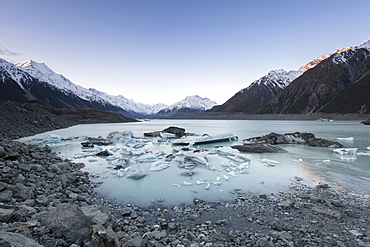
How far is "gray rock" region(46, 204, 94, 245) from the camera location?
3.03 meters

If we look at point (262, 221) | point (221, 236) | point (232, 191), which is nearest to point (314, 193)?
point (232, 191)

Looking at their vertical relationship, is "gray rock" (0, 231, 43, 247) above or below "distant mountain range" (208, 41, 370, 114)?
below

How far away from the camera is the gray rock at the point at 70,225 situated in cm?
303

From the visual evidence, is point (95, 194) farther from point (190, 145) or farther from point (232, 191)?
point (190, 145)

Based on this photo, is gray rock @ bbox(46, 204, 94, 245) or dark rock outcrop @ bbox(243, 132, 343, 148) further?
dark rock outcrop @ bbox(243, 132, 343, 148)

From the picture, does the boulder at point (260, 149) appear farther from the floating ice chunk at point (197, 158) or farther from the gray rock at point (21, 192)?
the gray rock at point (21, 192)

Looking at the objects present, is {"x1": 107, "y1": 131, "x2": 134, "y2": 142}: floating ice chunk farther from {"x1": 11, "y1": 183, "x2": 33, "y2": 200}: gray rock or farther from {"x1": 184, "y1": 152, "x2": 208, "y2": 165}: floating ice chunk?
{"x1": 11, "y1": 183, "x2": 33, "y2": 200}: gray rock

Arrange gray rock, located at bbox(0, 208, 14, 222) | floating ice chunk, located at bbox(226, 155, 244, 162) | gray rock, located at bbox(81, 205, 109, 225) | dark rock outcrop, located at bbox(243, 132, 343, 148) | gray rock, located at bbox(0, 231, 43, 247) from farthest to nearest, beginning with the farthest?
dark rock outcrop, located at bbox(243, 132, 343, 148)
floating ice chunk, located at bbox(226, 155, 244, 162)
gray rock, located at bbox(81, 205, 109, 225)
gray rock, located at bbox(0, 208, 14, 222)
gray rock, located at bbox(0, 231, 43, 247)

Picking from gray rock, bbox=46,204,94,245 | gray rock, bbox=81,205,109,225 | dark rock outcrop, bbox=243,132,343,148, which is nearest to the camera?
gray rock, bbox=46,204,94,245

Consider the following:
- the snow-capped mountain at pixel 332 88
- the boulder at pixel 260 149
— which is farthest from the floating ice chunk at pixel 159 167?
the snow-capped mountain at pixel 332 88

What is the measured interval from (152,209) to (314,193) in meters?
4.98

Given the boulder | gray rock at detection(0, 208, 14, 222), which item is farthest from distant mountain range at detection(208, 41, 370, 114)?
gray rock at detection(0, 208, 14, 222)

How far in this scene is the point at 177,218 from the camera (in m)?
4.42

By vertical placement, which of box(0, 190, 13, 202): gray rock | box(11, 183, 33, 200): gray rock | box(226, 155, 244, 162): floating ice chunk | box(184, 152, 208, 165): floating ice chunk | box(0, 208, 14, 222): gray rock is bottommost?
box(226, 155, 244, 162): floating ice chunk
